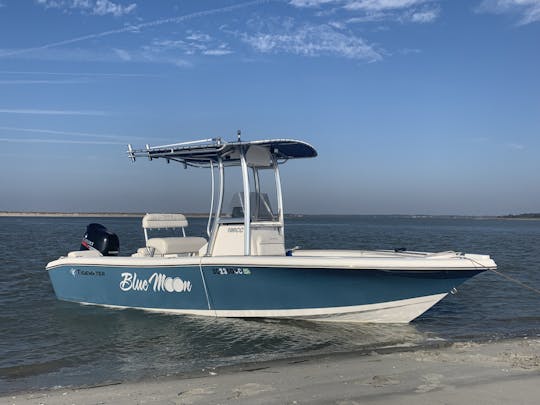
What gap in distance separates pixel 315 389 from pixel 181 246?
5240 millimetres

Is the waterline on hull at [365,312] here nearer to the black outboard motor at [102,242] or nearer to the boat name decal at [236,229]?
the boat name decal at [236,229]

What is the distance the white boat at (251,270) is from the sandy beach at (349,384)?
1.46 metres

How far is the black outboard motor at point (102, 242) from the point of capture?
10.7 m

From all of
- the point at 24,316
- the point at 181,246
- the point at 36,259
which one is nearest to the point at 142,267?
the point at 181,246

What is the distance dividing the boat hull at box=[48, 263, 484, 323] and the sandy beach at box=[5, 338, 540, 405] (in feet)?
4.66

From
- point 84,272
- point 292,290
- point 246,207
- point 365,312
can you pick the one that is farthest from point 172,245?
point 365,312

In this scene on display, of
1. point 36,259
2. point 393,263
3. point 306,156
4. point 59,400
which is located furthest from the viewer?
point 36,259

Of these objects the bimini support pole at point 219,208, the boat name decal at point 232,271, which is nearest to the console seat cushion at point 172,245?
the bimini support pole at point 219,208

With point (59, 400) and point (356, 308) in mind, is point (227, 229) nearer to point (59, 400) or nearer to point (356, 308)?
point (356, 308)

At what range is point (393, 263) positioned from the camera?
7828mm

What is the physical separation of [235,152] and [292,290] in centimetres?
256

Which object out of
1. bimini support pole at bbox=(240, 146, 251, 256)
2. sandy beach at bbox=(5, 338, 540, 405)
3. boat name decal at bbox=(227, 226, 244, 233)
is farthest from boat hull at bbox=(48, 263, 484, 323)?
sandy beach at bbox=(5, 338, 540, 405)

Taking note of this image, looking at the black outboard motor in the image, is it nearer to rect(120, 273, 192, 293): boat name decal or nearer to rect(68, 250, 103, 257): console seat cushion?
rect(68, 250, 103, 257): console seat cushion

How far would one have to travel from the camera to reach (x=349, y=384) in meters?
5.47
